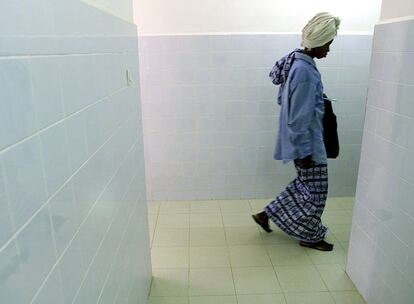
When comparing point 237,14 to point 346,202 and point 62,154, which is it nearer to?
point 346,202

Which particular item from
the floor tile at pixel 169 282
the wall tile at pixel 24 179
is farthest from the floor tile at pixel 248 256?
the wall tile at pixel 24 179

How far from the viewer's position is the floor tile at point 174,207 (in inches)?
125

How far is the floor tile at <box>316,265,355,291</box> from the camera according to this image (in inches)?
84.7

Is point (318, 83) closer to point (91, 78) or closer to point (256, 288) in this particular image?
point (256, 288)

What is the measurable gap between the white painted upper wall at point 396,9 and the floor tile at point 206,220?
6.29 ft

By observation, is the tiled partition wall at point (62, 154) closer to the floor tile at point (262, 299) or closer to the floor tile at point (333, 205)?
the floor tile at point (262, 299)

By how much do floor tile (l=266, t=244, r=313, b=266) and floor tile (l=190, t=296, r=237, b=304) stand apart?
480 millimetres

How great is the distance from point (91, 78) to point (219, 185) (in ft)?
7.83

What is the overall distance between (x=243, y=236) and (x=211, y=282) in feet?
2.03

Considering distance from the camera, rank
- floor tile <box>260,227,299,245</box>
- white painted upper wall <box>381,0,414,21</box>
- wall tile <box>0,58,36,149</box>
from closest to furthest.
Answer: wall tile <box>0,58,36,149</box>, white painted upper wall <box>381,0,414,21</box>, floor tile <box>260,227,299,245</box>

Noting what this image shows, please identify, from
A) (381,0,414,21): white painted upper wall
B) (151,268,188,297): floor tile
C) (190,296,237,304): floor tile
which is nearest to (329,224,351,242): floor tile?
(190,296,237,304): floor tile

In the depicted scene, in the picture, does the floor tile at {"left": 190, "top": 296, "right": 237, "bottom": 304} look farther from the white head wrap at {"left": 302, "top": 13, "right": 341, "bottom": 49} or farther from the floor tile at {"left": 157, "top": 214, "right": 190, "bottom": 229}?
the white head wrap at {"left": 302, "top": 13, "right": 341, "bottom": 49}

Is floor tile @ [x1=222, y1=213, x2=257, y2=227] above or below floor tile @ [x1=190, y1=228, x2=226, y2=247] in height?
above

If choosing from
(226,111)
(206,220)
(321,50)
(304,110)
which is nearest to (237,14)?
(226,111)
